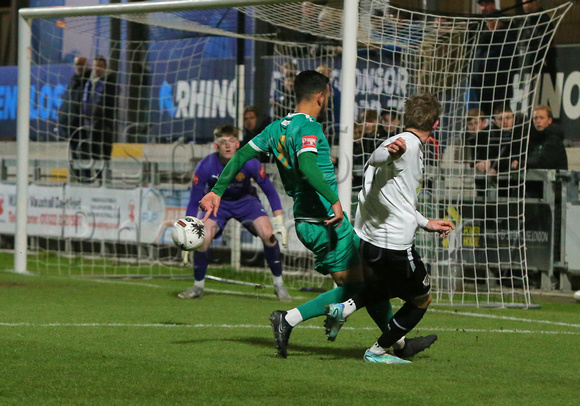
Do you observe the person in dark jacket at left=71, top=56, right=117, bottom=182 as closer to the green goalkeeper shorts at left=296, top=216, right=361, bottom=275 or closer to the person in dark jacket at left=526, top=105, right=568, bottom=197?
the person in dark jacket at left=526, top=105, right=568, bottom=197

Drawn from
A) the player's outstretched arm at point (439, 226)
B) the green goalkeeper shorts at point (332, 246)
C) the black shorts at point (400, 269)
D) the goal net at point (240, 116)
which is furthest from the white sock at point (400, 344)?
the goal net at point (240, 116)

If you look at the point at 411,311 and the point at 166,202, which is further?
the point at 166,202

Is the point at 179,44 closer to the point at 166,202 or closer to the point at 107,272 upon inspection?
the point at 166,202

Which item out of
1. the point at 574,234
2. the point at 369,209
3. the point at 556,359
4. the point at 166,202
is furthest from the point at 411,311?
the point at 166,202

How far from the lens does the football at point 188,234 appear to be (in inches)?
263

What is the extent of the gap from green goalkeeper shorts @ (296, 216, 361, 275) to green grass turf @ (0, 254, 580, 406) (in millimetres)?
667

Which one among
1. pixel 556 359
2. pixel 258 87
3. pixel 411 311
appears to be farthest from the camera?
pixel 258 87

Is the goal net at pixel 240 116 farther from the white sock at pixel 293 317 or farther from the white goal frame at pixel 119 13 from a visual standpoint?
the white sock at pixel 293 317

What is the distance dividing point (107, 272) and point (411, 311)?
29.4 feet

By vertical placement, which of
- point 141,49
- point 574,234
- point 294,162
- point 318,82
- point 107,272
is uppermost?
point 141,49

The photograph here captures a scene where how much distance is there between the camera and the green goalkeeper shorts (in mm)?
6535

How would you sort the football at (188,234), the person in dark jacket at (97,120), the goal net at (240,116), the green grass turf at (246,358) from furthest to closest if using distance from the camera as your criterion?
the person in dark jacket at (97,120), the goal net at (240,116), the football at (188,234), the green grass turf at (246,358)

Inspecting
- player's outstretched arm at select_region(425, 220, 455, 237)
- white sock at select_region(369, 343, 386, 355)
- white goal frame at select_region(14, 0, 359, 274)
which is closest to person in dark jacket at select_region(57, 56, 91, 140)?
white goal frame at select_region(14, 0, 359, 274)

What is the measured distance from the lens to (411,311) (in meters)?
6.36
